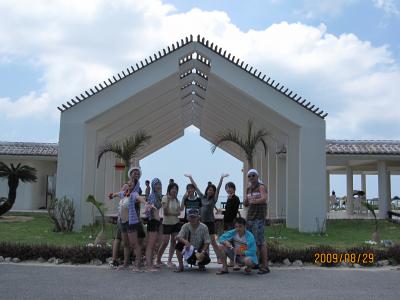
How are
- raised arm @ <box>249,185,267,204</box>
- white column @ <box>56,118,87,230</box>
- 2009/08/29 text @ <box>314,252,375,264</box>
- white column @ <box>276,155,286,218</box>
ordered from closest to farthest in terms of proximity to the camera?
raised arm @ <box>249,185,267,204</box> < 2009/08/29 text @ <box>314,252,375,264</box> < white column @ <box>56,118,87,230</box> < white column @ <box>276,155,286,218</box>

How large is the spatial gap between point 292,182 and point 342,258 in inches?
258

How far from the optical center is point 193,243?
25.5 feet

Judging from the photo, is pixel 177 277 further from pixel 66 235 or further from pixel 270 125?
pixel 270 125

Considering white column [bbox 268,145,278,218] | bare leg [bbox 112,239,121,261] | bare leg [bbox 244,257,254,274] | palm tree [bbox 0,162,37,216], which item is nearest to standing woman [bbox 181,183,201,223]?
bare leg [bbox 112,239,121,261]

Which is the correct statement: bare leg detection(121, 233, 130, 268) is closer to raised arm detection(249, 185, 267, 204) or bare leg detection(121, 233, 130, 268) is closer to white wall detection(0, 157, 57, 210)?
raised arm detection(249, 185, 267, 204)

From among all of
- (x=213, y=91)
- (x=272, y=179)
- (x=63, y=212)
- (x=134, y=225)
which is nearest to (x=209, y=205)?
(x=134, y=225)

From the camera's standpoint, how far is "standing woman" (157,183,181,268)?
26.7ft

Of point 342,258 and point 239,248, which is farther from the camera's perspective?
point 342,258

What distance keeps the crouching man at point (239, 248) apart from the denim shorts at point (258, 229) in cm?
20

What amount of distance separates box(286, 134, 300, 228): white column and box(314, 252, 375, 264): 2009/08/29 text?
633 cm

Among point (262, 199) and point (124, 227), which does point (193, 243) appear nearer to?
point (124, 227)

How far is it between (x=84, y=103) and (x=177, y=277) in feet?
24.1

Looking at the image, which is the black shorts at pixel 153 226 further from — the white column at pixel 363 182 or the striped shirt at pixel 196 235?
the white column at pixel 363 182

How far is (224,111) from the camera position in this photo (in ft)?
57.9
